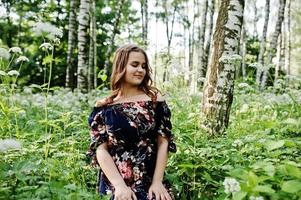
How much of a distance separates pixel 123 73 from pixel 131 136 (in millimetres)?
435

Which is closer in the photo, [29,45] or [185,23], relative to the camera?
[29,45]

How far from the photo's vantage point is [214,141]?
3643 mm

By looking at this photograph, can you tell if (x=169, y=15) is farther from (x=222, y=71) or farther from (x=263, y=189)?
(x=263, y=189)

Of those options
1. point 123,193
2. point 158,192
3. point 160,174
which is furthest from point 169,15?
point 123,193

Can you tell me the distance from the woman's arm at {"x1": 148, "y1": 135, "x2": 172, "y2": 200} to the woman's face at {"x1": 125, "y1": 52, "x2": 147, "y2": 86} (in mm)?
426

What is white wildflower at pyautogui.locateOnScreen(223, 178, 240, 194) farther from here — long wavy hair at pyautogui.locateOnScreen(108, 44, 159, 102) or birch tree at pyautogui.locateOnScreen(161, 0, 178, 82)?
birch tree at pyautogui.locateOnScreen(161, 0, 178, 82)

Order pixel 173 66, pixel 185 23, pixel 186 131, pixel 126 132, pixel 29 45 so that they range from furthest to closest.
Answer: pixel 185 23
pixel 29 45
pixel 173 66
pixel 186 131
pixel 126 132

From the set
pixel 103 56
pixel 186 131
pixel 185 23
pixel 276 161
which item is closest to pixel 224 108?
pixel 186 131

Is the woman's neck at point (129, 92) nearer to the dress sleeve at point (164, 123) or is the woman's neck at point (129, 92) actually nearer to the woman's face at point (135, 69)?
the woman's face at point (135, 69)

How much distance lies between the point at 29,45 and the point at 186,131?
19.5 metres

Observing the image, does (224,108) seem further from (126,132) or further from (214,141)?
(126,132)

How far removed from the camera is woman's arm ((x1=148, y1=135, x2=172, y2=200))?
9.02ft

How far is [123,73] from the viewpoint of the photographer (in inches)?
117

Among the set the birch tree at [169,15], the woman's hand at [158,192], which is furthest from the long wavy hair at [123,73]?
the birch tree at [169,15]
